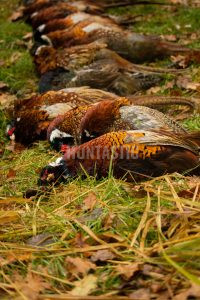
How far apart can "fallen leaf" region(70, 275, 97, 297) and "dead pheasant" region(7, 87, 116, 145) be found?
119 inches

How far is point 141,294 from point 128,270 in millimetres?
166

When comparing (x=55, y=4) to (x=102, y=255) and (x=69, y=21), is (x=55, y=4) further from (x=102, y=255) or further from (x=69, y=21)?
(x=102, y=255)

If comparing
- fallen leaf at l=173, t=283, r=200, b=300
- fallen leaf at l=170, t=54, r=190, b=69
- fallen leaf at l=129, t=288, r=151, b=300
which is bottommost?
fallen leaf at l=170, t=54, r=190, b=69

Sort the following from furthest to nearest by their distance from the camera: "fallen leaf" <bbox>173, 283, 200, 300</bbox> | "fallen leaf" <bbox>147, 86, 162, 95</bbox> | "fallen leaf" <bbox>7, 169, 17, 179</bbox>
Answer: "fallen leaf" <bbox>147, 86, 162, 95</bbox>, "fallen leaf" <bbox>7, 169, 17, 179</bbox>, "fallen leaf" <bbox>173, 283, 200, 300</bbox>

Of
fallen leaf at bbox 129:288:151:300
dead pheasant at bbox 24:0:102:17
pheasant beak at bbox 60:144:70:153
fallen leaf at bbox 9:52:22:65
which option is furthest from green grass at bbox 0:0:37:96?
fallen leaf at bbox 129:288:151:300

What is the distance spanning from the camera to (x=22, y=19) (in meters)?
9.18

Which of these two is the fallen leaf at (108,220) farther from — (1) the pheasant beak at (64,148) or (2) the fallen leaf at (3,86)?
(2) the fallen leaf at (3,86)

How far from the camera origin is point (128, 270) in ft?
7.79

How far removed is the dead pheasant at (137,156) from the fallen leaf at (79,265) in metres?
0.97

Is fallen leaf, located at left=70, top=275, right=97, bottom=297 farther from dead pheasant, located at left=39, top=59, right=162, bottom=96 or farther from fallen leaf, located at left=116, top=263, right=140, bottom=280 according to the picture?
dead pheasant, located at left=39, top=59, right=162, bottom=96

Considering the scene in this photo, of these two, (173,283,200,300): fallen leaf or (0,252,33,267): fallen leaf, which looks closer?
(173,283,200,300): fallen leaf

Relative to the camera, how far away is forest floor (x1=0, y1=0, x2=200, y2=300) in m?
2.31

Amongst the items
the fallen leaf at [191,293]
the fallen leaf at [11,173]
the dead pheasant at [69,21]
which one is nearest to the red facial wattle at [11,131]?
the fallen leaf at [11,173]

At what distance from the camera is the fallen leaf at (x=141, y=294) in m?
2.20
